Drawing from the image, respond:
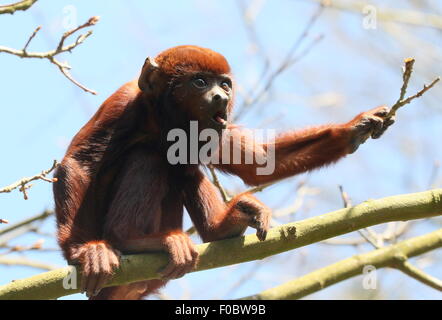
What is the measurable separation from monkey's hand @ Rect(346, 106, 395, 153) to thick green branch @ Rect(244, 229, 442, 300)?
4.06 feet

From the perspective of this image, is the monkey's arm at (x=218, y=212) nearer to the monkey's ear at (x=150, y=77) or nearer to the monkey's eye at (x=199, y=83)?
the monkey's eye at (x=199, y=83)

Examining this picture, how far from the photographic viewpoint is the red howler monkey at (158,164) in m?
6.96

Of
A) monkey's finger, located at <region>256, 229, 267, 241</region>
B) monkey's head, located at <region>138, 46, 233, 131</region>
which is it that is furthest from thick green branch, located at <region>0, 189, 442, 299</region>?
monkey's head, located at <region>138, 46, 233, 131</region>

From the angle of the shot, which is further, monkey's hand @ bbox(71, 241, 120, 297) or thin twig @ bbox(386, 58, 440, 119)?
monkey's hand @ bbox(71, 241, 120, 297)

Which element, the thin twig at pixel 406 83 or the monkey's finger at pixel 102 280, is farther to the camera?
the monkey's finger at pixel 102 280

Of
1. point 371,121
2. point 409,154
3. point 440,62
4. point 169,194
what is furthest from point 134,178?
point 409,154

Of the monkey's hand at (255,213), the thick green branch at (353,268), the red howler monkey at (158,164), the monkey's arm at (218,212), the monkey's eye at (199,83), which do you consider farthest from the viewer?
the monkey's eye at (199,83)

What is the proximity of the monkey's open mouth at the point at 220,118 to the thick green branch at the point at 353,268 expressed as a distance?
1.92 metres

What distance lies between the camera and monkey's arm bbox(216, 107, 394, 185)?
25.5ft

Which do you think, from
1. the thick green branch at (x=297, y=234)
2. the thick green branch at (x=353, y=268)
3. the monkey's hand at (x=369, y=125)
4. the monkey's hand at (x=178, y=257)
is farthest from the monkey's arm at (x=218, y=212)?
the monkey's hand at (x=369, y=125)

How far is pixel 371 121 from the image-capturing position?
7555mm

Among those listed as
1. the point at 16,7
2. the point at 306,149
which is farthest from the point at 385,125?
the point at 16,7

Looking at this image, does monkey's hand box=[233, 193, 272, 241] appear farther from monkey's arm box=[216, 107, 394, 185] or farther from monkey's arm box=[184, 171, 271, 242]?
monkey's arm box=[216, 107, 394, 185]
